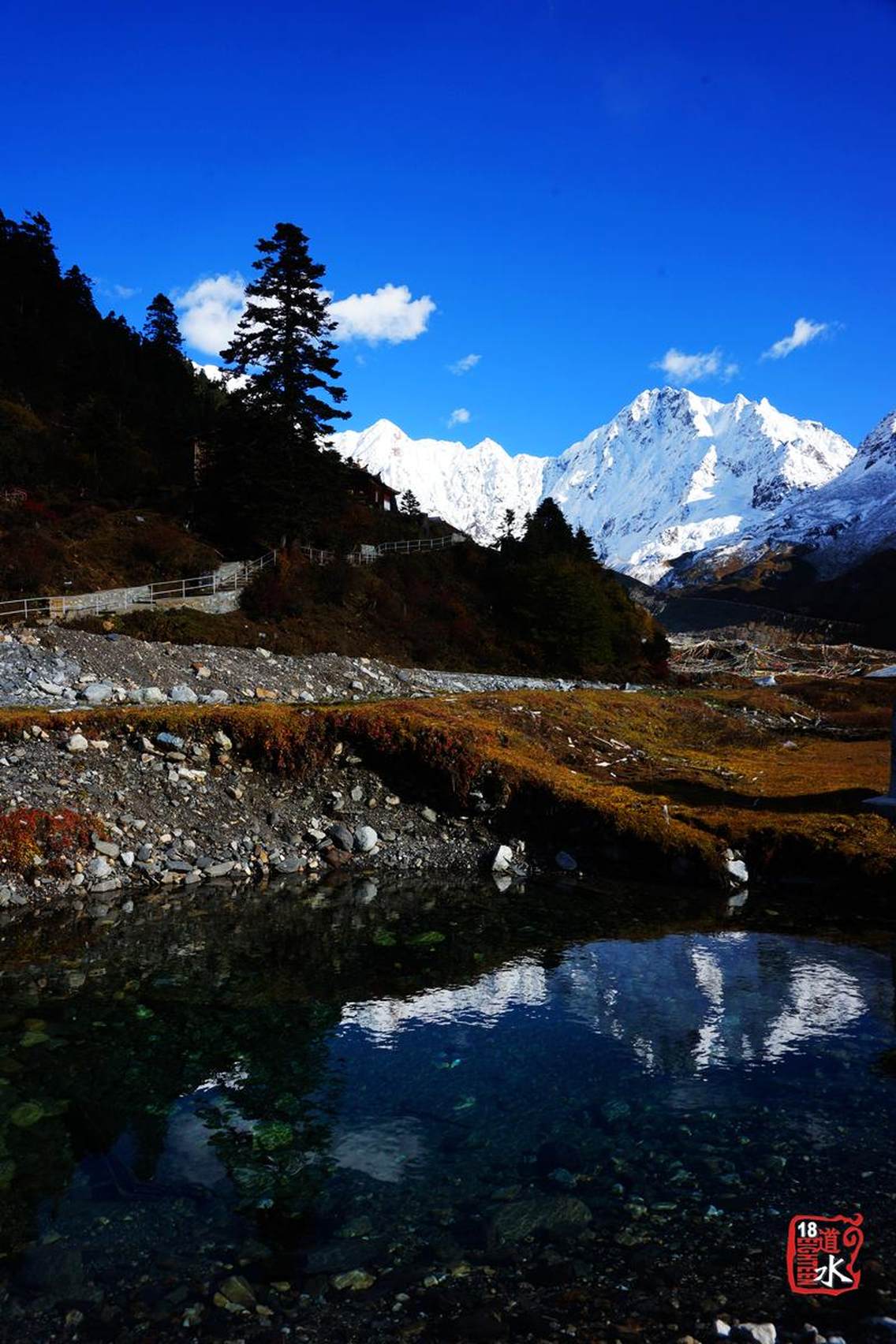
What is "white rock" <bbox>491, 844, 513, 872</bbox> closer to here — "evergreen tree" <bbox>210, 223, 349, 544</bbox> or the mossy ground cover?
the mossy ground cover

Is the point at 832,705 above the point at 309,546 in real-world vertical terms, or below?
below

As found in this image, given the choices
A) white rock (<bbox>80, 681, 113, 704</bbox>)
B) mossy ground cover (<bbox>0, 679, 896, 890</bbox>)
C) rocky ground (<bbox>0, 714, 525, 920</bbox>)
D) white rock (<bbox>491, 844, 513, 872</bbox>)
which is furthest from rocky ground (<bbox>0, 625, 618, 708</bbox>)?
white rock (<bbox>491, 844, 513, 872</bbox>)

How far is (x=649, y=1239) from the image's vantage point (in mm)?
6305

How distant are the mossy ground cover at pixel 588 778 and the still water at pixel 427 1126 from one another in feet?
11.6

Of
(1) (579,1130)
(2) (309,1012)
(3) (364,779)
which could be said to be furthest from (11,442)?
(1) (579,1130)

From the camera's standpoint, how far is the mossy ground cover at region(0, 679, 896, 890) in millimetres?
17016

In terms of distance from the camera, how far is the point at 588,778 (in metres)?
22.5

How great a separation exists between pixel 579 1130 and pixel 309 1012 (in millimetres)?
4383

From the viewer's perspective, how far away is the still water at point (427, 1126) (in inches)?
228

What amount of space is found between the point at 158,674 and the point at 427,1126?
23.0m

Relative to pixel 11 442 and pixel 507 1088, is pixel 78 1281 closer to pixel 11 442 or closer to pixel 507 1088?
pixel 507 1088

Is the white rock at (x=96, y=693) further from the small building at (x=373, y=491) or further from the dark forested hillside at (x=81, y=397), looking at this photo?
the small building at (x=373, y=491)

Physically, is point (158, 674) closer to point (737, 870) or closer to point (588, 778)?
point (588, 778)

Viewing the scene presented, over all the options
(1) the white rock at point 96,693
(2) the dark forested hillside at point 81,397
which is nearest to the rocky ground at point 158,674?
(1) the white rock at point 96,693
